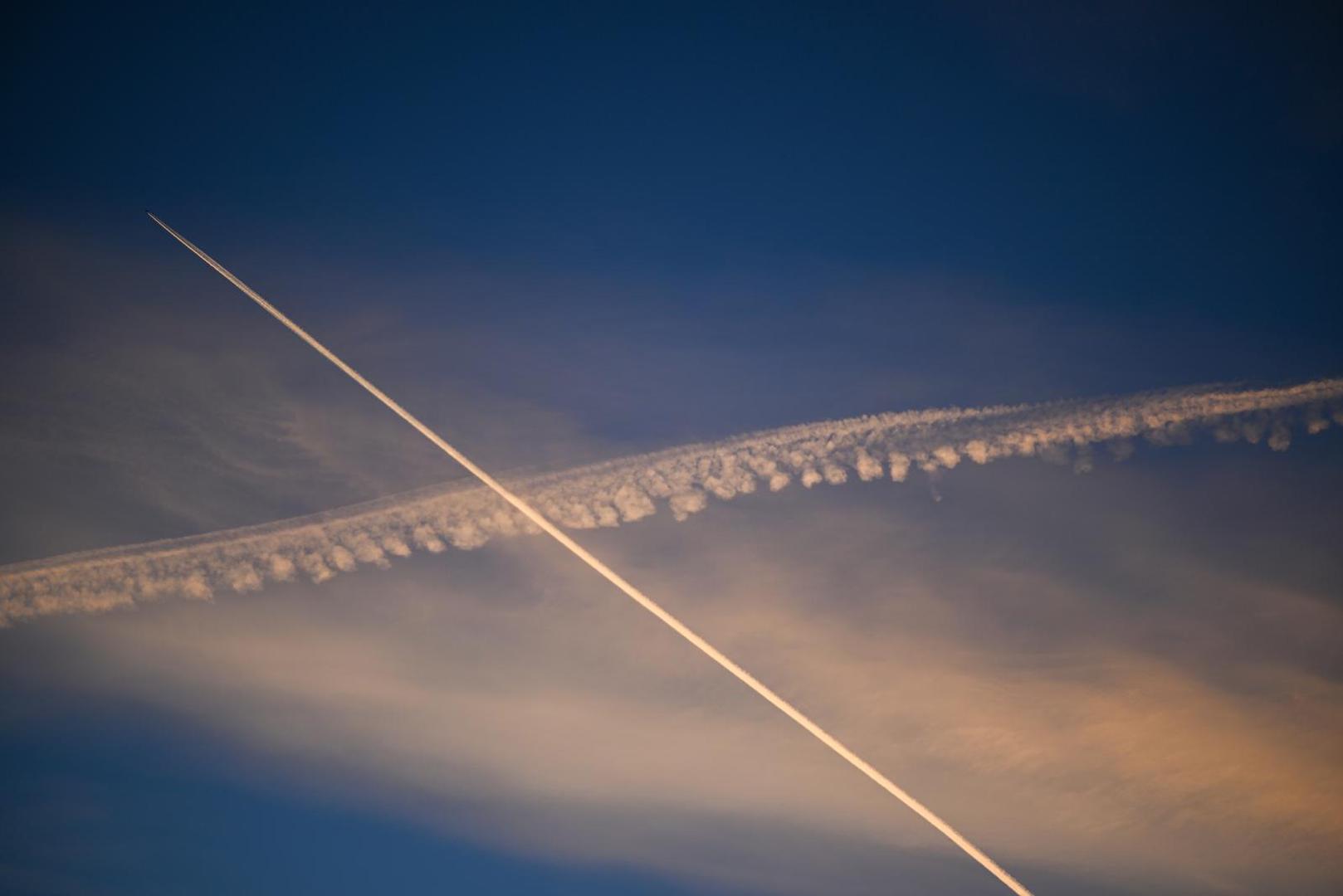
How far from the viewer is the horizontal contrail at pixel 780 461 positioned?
1220 cm

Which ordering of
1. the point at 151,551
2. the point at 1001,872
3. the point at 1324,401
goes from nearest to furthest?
the point at 1324,401 → the point at 151,551 → the point at 1001,872

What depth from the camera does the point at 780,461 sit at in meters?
12.4

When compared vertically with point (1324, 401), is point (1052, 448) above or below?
below

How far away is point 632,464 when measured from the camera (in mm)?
12453

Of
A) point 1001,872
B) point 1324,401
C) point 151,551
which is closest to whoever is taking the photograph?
point 1324,401

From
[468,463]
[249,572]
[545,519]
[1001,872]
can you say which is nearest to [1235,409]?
[1001,872]

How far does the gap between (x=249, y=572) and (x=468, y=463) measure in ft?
15.4

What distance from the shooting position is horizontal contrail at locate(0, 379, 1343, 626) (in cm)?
1220

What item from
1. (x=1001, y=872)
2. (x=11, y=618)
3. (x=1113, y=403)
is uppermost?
(x=1113, y=403)

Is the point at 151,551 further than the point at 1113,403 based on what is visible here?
Yes

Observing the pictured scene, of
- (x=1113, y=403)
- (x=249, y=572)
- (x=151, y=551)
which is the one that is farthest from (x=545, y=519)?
(x=1113, y=403)

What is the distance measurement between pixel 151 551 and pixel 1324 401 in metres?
21.1

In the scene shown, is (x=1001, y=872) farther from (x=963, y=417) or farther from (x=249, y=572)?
(x=249, y=572)

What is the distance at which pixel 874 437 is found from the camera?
1227 cm
